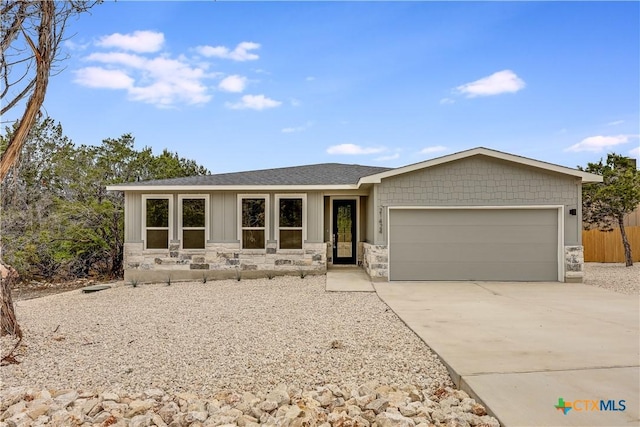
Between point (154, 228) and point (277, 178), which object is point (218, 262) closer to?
point (154, 228)

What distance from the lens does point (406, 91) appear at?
12.5 m

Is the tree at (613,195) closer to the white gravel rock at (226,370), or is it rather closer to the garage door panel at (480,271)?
the garage door panel at (480,271)

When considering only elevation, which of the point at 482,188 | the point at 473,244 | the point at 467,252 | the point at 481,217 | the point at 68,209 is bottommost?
the point at 467,252

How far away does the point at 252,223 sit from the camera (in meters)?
10.6

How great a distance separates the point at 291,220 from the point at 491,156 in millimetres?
5350

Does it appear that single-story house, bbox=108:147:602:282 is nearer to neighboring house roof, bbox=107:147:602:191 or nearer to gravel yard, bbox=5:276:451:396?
neighboring house roof, bbox=107:147:602:191

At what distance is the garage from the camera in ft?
30.6

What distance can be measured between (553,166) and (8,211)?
50.4ft

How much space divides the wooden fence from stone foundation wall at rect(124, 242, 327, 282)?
10.5 metres

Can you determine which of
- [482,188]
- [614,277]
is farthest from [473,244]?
[614,277]

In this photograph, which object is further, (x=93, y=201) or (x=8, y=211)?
(x=93, y=201)

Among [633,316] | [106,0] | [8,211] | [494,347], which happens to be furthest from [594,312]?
[8,211]

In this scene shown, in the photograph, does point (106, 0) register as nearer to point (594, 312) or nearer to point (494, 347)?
point (494, 347)

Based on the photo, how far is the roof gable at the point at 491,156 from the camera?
8914mm
